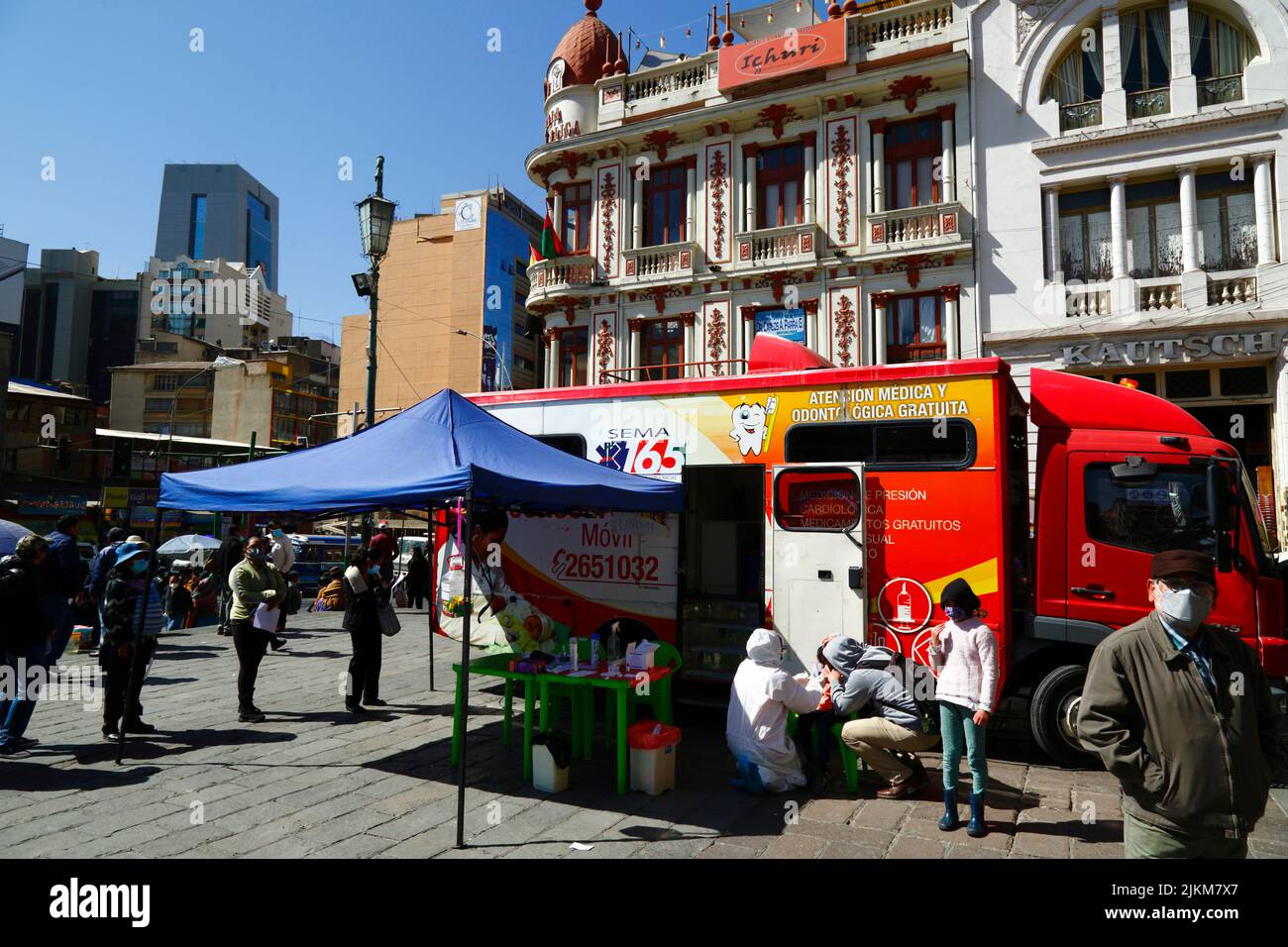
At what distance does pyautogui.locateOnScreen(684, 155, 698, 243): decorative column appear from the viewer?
2012 centimetres

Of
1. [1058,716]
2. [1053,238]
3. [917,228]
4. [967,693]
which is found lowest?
[1058,716]

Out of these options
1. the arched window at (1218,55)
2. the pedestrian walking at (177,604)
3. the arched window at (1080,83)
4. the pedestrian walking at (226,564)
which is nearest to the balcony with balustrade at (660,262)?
the arched window at (1080,83)

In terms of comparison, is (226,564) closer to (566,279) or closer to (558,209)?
(566,279)

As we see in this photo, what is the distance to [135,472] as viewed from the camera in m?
44.5

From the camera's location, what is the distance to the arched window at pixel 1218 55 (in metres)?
15.3

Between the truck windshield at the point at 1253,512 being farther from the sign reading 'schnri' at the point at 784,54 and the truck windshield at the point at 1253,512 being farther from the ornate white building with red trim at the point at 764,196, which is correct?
the sign reading 'schnri' at the point at 784,54

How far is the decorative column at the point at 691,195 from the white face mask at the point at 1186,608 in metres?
18.0

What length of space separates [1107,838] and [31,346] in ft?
349

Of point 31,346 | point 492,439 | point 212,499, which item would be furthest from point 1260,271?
point 31,346

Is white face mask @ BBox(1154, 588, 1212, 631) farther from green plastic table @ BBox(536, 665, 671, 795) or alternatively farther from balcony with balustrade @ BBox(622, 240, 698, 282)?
balcony with balustrade @ BBox(622, 240, 698, 282)

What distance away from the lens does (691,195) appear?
20234mm

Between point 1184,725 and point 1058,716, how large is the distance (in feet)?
14.9

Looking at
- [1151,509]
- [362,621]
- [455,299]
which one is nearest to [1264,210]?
[1151,509]

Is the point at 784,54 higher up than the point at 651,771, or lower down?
higher up
